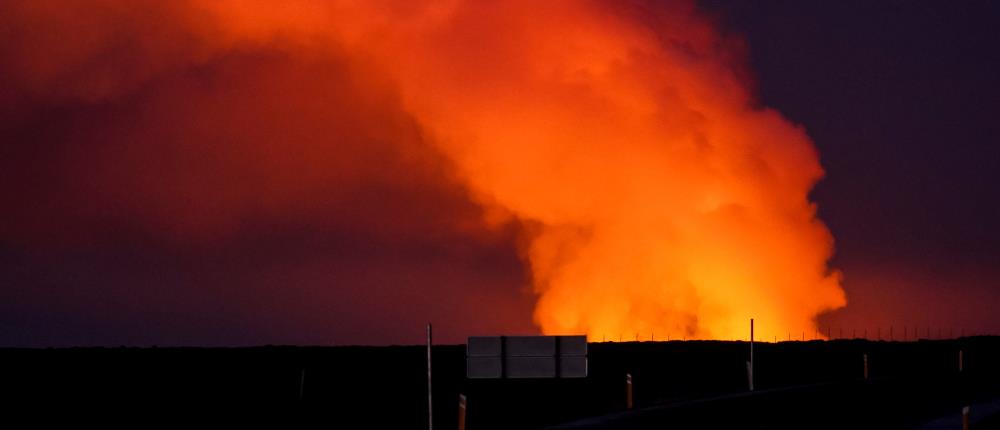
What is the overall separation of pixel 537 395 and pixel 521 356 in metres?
19.5

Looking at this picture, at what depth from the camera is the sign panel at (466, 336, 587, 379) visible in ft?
145

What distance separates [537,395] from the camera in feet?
209

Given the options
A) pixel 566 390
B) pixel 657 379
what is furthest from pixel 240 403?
pixel 657 379

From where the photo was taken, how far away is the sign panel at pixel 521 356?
4416cm

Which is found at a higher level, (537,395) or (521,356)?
(521,356)

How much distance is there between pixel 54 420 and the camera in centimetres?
5072

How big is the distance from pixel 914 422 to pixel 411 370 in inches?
2262

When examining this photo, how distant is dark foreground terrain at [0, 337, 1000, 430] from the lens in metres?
46.2

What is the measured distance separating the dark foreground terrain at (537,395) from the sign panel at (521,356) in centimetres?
198

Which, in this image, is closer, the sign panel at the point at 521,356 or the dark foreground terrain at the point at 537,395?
the sign panel at the point at 521,356

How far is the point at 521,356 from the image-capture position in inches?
1756

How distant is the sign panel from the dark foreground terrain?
1983mm

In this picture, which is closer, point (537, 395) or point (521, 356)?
point (521, 356)

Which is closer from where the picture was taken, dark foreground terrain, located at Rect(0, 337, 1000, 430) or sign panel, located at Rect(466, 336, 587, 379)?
sign panel, located at Rect(466, 336, 587, 379)
